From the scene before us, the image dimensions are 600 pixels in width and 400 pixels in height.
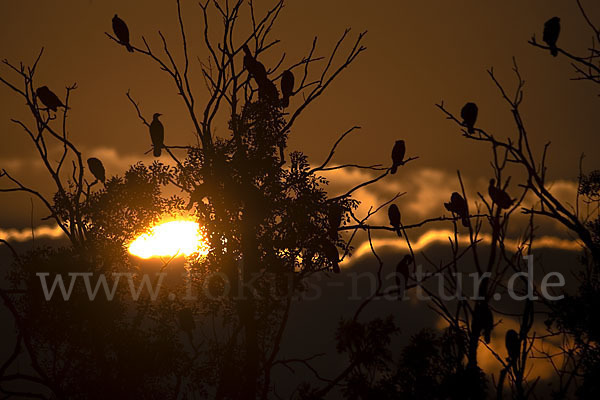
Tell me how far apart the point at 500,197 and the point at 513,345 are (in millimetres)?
2846

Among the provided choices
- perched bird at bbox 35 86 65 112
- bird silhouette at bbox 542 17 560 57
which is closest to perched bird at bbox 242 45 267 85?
perched bird at bbox 35 86 65 112


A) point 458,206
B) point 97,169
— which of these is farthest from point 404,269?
point 97,169

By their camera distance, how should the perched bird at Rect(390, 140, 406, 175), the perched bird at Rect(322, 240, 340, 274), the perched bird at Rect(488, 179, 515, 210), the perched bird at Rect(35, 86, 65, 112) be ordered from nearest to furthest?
the perched bird at Rect(488, 179, 515, 210) → the perched bird at Rect(322, 240, 340, 274) → the perched bird at Rect(390, 140, 406, 175) → the perched bird at Rect(35, 86, 65, 112)

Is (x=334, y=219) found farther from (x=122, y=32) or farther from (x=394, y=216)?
(x=122, y=32)

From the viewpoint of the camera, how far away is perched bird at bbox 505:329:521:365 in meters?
10.1

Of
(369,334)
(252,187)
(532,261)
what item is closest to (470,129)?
(532,261)

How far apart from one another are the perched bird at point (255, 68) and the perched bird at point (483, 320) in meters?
7.38

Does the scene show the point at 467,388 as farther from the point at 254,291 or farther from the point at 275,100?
the point at 275,100

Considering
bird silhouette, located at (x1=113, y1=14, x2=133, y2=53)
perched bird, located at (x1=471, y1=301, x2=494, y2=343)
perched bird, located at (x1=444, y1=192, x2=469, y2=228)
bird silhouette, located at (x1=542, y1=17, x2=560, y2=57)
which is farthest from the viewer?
bird silhouette, located at (x1=113, y1=14, x2=133, y2=53)

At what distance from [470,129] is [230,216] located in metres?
7.60

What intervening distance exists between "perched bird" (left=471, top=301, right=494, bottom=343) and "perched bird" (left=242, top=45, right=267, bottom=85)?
7.38 m

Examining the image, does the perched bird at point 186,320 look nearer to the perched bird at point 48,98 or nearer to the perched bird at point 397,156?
the perched bird at point 397,156

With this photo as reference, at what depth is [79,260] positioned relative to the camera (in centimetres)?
1777

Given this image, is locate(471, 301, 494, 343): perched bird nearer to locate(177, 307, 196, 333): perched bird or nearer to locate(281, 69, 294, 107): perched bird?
locate(281, 69, 294, 107): perched bird
